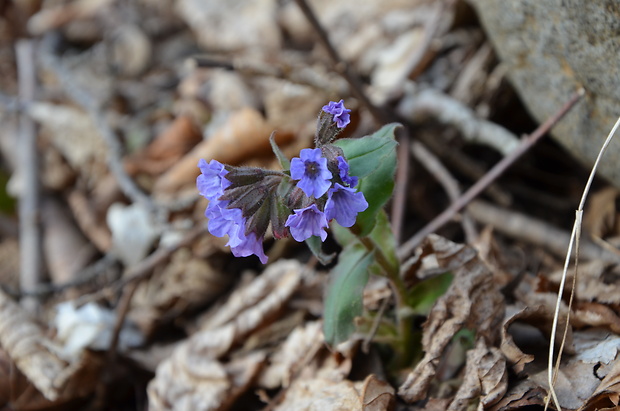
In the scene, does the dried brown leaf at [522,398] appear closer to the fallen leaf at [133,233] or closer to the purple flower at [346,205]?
the purple flower at [346,205]

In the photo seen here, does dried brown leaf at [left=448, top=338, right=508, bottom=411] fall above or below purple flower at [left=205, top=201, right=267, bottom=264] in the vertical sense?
below

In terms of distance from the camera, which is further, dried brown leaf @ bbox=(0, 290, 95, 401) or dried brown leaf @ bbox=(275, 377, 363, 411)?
dried brown leaf @ bbox=(0, 290, 95, 401)

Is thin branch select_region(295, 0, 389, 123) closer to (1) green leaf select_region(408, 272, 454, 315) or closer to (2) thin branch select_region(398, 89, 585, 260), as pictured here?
(2) thin branch select_region(398, 89, 585, 260)

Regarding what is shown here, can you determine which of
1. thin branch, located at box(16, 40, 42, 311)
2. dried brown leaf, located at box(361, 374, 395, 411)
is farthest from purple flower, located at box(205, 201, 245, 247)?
thin branch, located at box(16, 40, 42, 311)

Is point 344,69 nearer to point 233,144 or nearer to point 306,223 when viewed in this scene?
point 233,144

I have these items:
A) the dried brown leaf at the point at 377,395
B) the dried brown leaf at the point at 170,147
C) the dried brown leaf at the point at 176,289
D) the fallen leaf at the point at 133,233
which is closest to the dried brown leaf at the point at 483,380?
the dried brown leaf at the point at 377,395

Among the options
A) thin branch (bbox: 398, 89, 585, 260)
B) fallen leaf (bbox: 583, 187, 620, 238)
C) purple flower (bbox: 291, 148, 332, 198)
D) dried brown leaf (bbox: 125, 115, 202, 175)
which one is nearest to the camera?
purple flower (bbox: 291, 148, 332, 198)

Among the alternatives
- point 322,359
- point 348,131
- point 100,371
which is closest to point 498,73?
point 348,131
